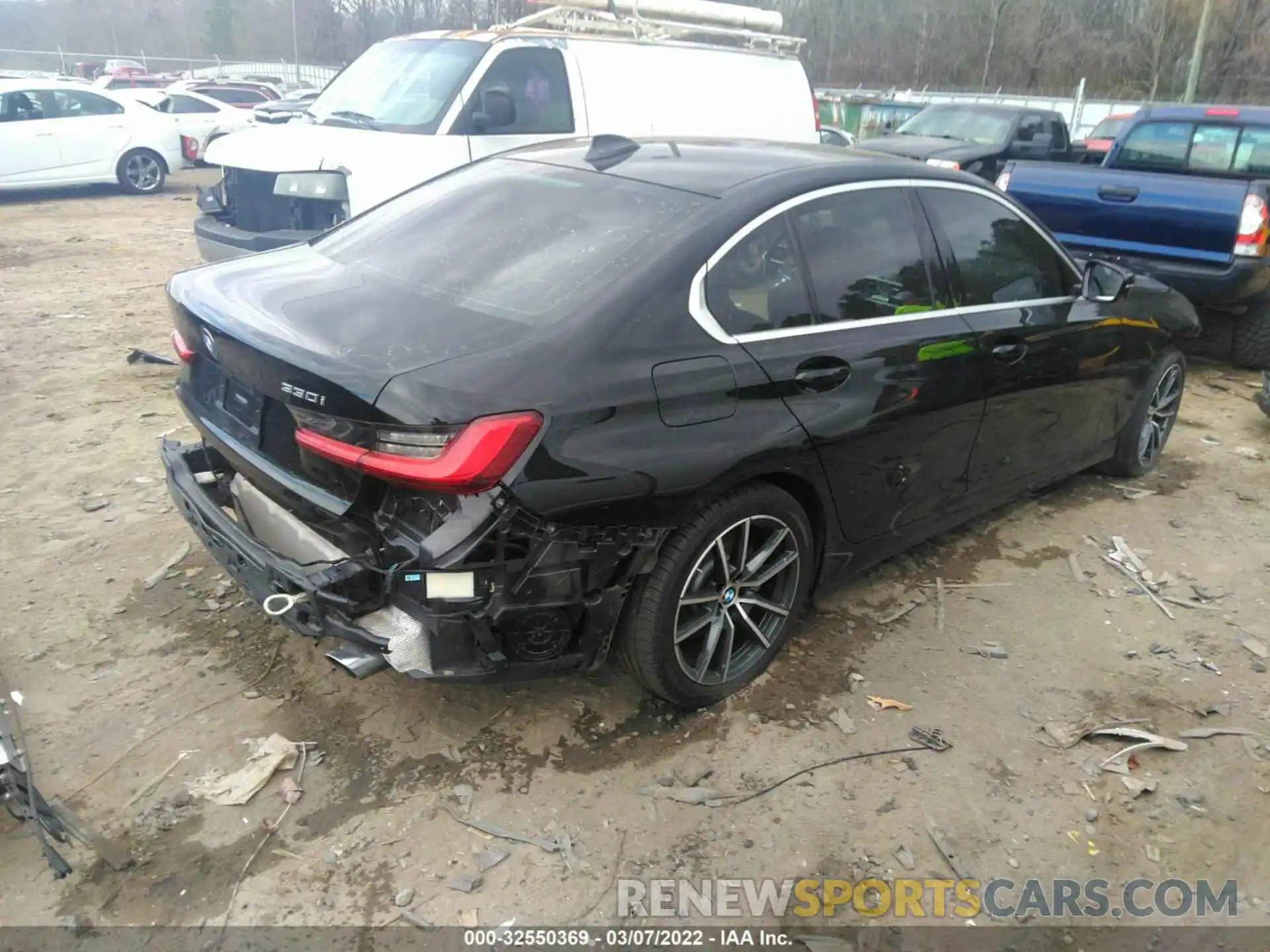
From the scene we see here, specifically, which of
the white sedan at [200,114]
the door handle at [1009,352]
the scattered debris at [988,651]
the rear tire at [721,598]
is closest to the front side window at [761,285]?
the rear tire at [721,598]

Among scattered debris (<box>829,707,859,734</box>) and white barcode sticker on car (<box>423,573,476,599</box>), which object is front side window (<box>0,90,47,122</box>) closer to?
white barcode sticker on car (<box>423,573,476,599</box>)

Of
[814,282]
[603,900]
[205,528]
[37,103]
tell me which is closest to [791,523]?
[814,282]

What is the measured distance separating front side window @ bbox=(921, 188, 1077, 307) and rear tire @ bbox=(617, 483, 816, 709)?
128cm

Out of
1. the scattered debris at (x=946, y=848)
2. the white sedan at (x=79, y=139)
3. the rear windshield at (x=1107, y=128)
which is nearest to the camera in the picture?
the scattered debris at (x=946, y=848)

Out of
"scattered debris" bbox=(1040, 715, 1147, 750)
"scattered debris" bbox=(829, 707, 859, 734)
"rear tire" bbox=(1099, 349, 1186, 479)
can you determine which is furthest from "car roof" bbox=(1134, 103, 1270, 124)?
"scattered debris" bbox=(829, 707, 859, 734)

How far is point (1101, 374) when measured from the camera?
4473 mm

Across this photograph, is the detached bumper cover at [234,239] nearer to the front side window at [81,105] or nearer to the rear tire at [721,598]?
the rear tire at [721,598]

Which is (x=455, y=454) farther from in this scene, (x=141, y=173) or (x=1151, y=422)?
(x=141, y=173)

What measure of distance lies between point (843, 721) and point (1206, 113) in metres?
7.08

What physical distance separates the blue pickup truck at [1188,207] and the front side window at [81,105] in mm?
13232

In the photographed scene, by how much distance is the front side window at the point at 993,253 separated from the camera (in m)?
3.72

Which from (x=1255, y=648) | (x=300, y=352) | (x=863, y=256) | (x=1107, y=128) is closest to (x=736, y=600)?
(x=863, y=256)

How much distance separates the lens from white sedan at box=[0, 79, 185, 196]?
44.5ft

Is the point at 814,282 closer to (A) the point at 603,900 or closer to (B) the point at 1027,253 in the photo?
(B) the point at 1027,253
